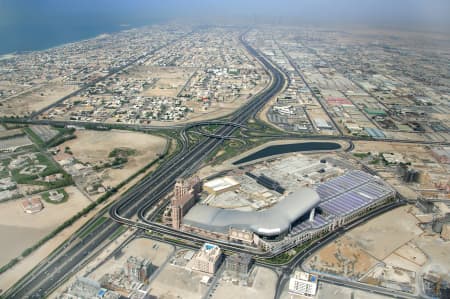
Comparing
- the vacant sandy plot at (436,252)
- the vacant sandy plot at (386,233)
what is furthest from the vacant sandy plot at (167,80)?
the vacant sandy plot at (436,252)

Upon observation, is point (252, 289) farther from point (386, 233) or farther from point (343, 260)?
point (386, 233)

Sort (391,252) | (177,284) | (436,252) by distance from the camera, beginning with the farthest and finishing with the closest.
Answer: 1. (436,252)
2. (391,252)
3. (177,284)

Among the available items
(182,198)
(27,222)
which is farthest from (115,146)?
(182,198)

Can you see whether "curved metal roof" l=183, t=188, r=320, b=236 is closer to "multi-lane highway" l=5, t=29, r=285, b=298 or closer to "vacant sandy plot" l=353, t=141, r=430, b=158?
"multi-lane highway" l=5, t=29, r=285, b=298

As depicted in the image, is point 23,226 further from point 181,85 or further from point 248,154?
point 181,85

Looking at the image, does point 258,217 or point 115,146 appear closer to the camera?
point 258,217

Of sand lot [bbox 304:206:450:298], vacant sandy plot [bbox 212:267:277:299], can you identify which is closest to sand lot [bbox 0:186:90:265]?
vacant sandy plot [bbox 212:267:277:299]
